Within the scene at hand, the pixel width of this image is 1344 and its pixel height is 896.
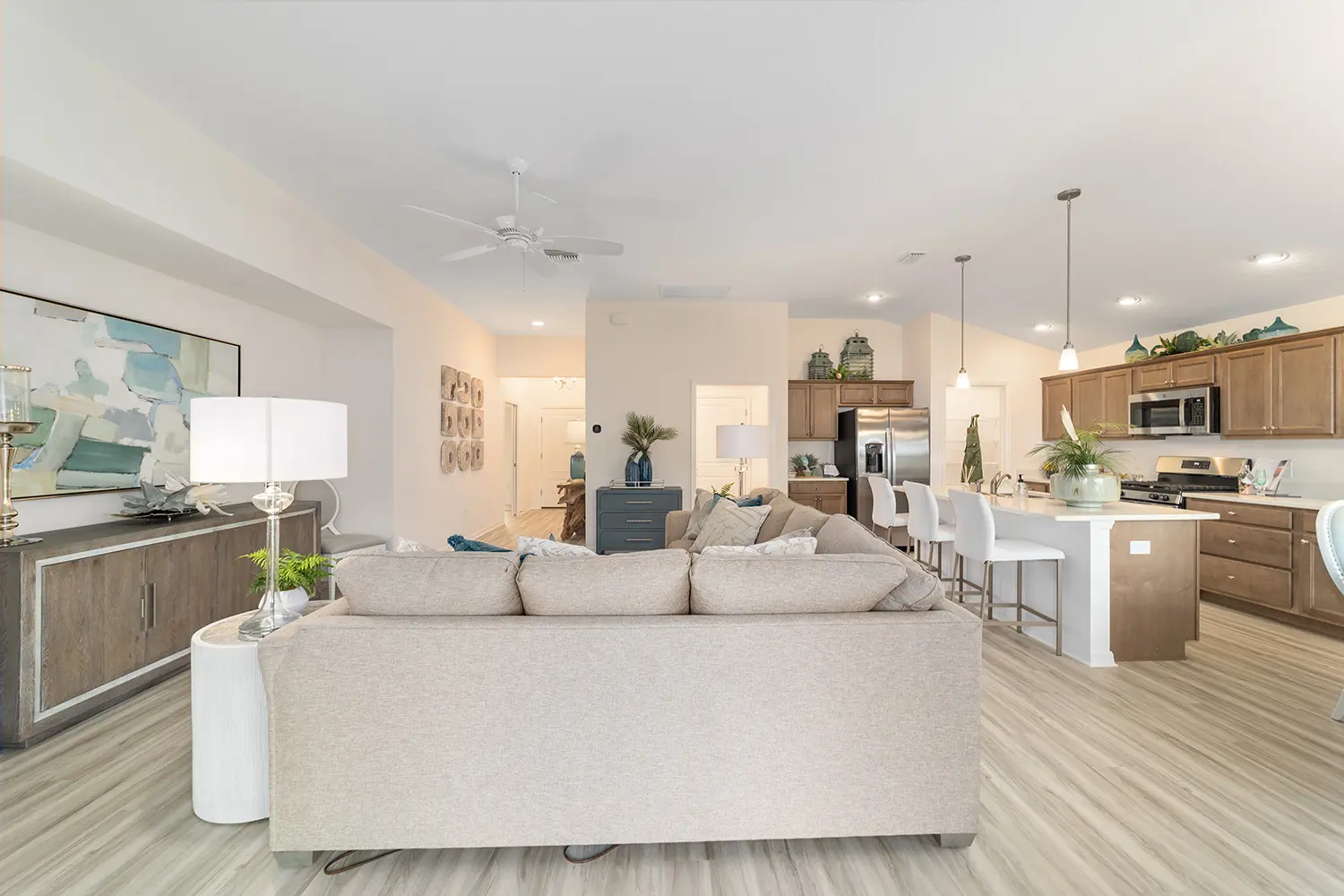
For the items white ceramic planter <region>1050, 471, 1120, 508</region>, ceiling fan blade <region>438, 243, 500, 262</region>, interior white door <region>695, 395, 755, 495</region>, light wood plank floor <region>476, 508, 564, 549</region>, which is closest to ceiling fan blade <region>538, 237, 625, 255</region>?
ceiling fan blade <region>438, 243, 500, 262</region>

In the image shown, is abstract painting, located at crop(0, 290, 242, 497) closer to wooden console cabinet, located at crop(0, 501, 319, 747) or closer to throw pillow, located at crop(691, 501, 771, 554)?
wooden console cabinet, located at crop(0, 501, 319, 747)

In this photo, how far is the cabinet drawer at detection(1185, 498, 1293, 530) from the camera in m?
4.02

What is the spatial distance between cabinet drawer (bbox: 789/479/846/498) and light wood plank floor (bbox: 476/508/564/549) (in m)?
3.08

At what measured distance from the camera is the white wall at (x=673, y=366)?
6.42 meters

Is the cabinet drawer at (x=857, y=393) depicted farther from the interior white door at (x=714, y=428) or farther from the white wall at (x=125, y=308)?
the white wall at (x=125, y=308)

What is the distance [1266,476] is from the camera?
4.57 m

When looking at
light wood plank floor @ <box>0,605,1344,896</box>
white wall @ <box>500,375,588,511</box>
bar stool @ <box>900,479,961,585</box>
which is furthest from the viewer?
white wall @ <box>500,375,588,511</box>

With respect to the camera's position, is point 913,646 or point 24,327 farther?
point 24,327

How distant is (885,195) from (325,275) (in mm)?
3793

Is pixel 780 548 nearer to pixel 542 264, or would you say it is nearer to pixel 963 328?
pixel 542 264

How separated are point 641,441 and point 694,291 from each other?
1.63m

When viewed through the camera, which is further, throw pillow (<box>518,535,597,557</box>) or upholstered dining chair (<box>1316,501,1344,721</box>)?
upholstered dining chair (<box>1316,501,1344,721</box>)

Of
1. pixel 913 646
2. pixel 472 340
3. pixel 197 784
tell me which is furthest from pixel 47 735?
pixel 472 340

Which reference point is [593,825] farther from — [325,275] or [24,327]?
[325,275]
